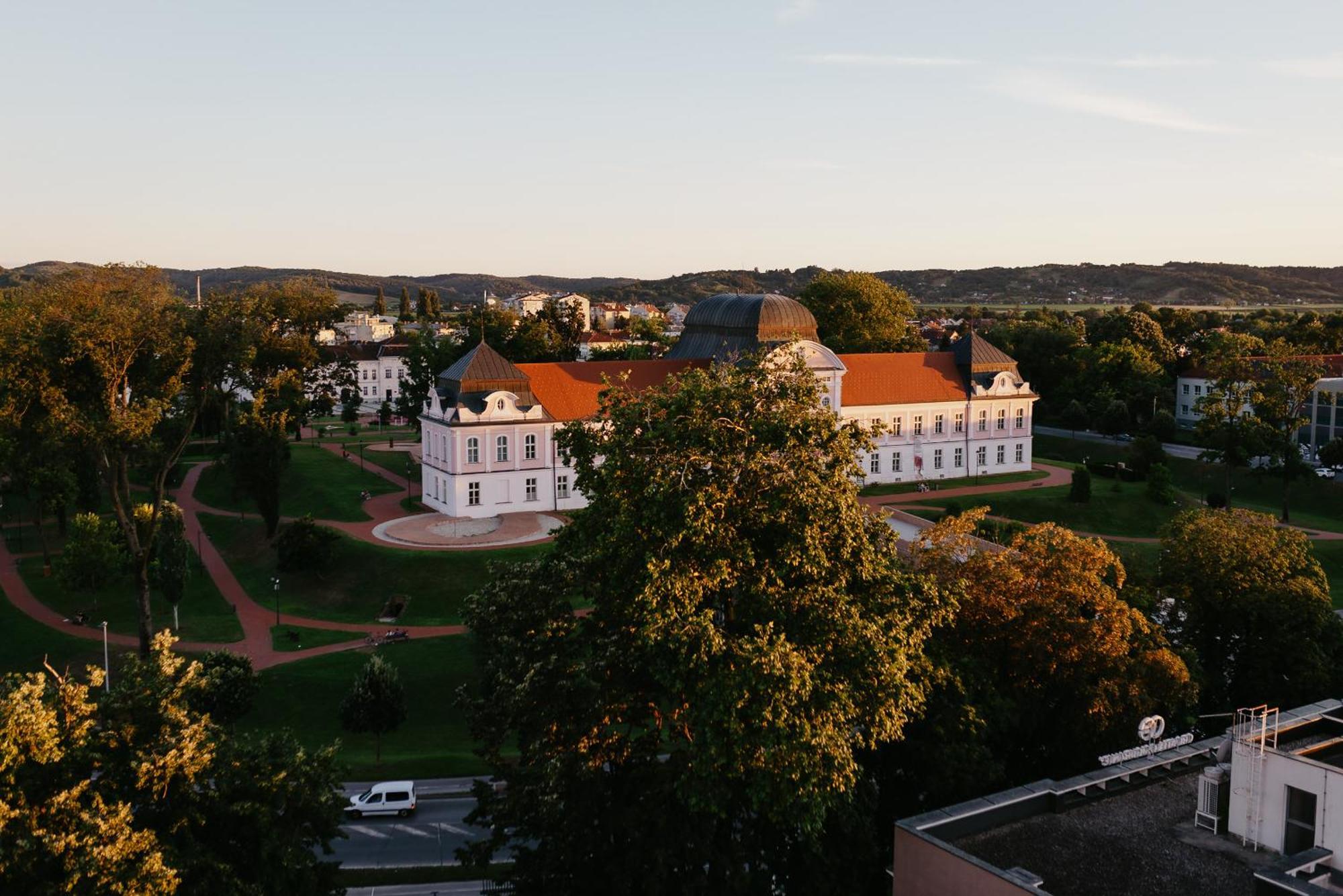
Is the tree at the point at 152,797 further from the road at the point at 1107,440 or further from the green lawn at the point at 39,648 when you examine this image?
the road at the point at 1107,440

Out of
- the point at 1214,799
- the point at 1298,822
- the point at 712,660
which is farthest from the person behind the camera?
the point at 712,660

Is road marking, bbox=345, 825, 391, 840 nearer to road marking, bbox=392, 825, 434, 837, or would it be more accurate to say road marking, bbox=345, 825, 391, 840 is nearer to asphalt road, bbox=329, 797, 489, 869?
asphalt road, bbox=329, 797, 489, 869

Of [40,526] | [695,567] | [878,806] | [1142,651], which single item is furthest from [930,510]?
[40,526]

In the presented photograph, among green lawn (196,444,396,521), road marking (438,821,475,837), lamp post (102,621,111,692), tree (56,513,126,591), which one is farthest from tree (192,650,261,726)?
green lawn (196,444,396,521)

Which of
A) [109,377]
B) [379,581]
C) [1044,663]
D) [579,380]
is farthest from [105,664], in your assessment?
[1044,663]

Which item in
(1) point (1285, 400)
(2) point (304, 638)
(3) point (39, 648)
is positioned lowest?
(3) point (39, 648)

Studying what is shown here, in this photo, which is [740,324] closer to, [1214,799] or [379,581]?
[379,581]

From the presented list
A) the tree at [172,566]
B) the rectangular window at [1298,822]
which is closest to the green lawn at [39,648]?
the tree at [172,566]
